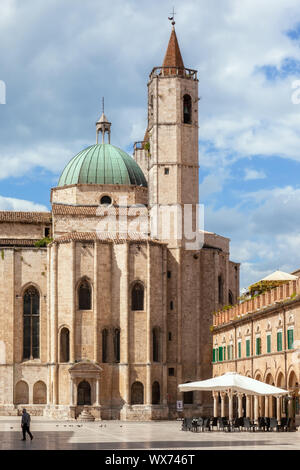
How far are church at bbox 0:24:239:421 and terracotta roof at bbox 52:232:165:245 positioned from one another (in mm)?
142

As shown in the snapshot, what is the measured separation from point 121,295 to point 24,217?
43.6 feet

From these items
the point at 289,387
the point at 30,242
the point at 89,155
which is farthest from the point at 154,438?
the point at 89,155

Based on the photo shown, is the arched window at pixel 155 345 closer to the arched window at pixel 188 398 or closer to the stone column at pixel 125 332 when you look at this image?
the stone column at pixel 125 332

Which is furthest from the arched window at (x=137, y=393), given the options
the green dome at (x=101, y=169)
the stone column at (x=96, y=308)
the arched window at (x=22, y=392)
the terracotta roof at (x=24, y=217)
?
the green dome at (x=101, y=169)

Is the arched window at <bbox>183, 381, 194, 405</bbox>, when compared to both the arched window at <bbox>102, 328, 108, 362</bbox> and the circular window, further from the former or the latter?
the circular window

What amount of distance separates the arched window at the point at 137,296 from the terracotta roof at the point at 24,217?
1193 centimetres

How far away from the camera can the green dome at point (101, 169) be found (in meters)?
77.6

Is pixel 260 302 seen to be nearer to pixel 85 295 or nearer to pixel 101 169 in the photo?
pixel 85 295

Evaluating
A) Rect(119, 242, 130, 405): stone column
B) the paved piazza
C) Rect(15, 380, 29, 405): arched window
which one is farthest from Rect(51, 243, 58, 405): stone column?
the paved piazza

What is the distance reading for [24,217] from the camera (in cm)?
7600

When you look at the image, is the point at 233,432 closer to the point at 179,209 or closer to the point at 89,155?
the point at 179,209

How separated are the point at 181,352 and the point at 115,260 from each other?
8.61 metres

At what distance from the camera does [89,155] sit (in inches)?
3108

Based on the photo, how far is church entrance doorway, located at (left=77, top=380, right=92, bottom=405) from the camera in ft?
217
